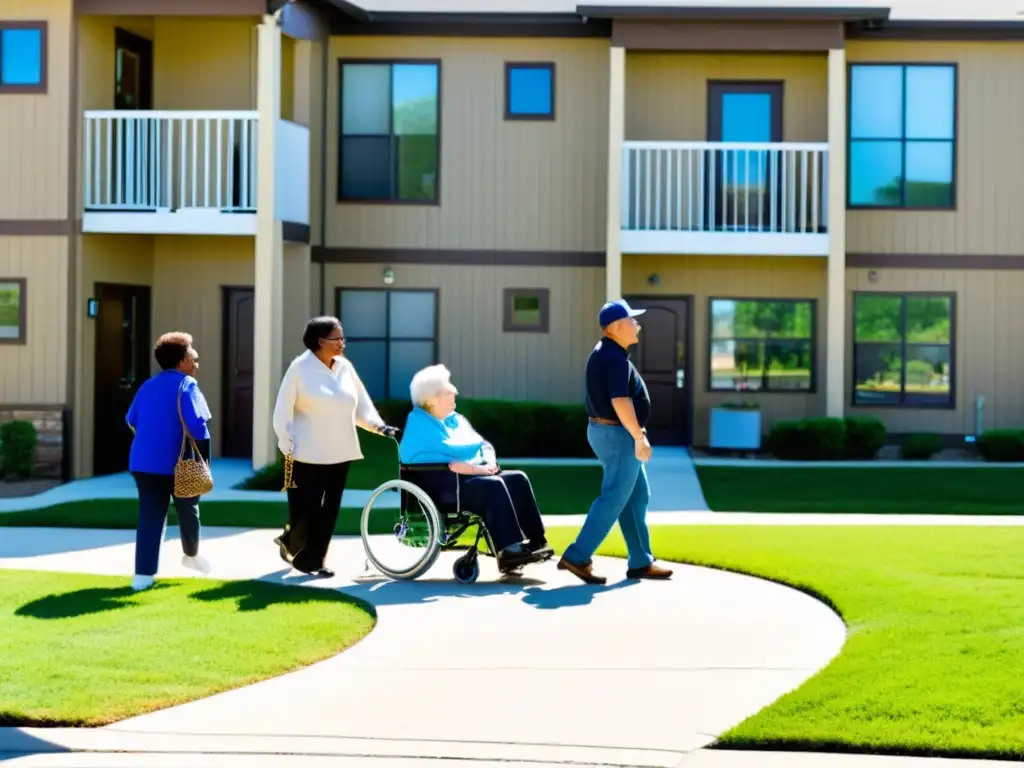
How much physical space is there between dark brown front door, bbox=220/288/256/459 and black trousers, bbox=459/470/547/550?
11574 millimetres

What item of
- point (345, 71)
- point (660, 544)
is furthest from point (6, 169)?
point (660, 544)

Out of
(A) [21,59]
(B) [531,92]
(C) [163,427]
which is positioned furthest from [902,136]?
(C) [163,427]

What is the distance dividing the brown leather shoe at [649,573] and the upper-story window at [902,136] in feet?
44.0

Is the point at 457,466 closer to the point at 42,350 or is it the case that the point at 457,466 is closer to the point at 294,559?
the point at 294,559

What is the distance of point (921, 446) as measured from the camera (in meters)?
23.3

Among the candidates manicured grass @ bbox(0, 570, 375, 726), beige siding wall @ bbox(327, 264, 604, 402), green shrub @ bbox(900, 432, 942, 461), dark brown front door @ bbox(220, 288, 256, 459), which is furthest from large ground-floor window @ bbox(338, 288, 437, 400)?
manicured grass @ bbox(0, 570, 375, 726)

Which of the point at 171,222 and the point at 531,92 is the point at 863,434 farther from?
the point at 171,222

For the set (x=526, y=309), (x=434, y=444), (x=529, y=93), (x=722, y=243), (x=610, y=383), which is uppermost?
(x=529, y=93)

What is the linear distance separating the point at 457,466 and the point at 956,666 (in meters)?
4.26

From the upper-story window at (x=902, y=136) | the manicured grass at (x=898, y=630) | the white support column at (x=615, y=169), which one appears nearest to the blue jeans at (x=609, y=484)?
the manicured grass at (x=898, y=630)

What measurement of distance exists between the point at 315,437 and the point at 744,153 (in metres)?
13.2

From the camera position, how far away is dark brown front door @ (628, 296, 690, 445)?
24.6 metres

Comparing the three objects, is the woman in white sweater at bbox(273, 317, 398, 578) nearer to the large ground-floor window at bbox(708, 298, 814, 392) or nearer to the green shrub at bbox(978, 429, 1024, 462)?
the green shrub at bbox(978, 429, 1024, 462)

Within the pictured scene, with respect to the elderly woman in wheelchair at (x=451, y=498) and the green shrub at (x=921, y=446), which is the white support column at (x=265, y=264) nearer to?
the green shrub at (x=921, y=446)
